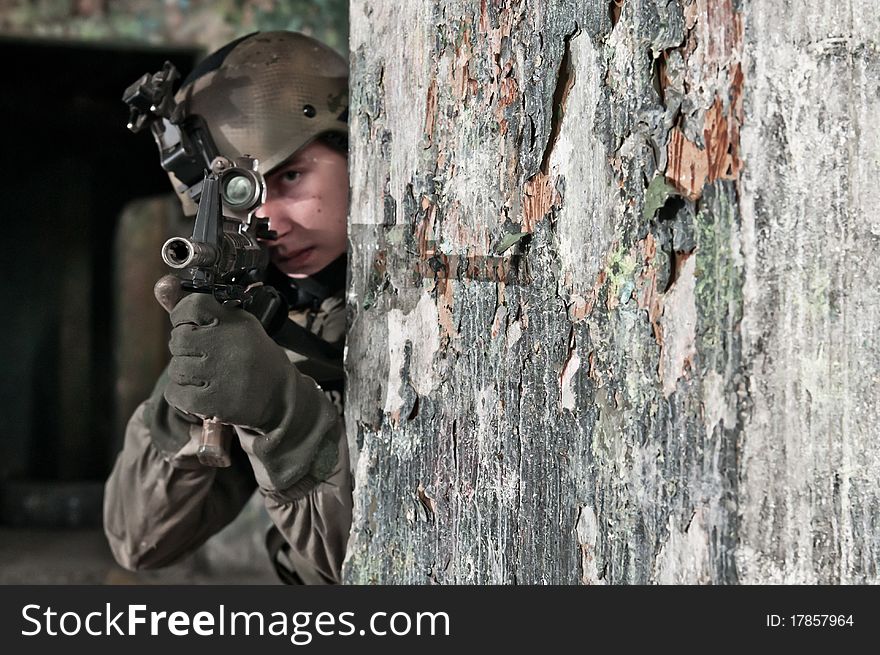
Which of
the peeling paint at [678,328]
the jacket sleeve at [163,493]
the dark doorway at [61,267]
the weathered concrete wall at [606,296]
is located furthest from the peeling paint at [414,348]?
the dark doorway at [61,267]

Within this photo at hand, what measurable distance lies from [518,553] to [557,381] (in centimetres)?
13

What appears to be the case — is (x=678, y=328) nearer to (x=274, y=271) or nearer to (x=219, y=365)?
(x=219, y=365)

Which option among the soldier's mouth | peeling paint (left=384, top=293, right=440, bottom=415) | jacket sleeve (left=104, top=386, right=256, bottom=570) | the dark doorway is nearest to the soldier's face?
the soldier's mouth

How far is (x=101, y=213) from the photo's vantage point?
410 cm

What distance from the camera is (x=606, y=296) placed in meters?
0.65

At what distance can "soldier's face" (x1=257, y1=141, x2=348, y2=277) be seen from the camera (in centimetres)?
114

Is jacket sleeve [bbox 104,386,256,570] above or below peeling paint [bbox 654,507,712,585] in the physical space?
above

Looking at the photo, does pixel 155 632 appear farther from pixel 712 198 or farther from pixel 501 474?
→ pixel 712 198

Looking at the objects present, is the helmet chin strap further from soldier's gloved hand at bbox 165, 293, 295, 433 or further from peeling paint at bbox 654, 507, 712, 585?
peeling paint at bbox 654, 507, 712, 585

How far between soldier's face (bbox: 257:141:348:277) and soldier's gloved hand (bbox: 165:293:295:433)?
29cm

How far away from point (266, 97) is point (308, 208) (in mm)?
149

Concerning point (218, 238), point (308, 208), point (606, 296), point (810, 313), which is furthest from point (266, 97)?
point (810, 313)

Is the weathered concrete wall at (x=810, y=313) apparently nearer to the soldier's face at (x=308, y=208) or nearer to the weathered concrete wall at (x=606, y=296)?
the weathered concrete wall at (x=606, y=296)

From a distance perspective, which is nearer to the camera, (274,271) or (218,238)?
(218,238)
